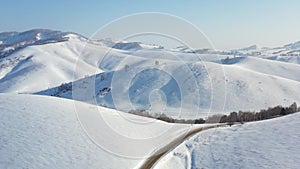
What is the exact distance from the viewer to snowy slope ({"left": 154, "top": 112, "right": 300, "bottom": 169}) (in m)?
30.0

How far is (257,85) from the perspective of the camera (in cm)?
10556

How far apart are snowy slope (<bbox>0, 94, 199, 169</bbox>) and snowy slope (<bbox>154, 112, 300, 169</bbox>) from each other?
3473mm

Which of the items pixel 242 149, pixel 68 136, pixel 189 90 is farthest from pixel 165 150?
pixel 189 90

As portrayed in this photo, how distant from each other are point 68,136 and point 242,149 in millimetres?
20389

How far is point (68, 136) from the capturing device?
3189 centimetres

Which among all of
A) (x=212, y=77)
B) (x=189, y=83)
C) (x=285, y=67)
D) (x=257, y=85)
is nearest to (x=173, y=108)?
(x=189, y=83)

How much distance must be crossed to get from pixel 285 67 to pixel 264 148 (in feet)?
501

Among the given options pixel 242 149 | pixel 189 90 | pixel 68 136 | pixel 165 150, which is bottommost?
pixel 242 149

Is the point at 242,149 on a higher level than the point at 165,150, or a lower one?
lower

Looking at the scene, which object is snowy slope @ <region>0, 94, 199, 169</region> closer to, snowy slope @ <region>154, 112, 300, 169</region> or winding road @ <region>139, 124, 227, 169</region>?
winding road @ <region>139, 124, 227, 169</region>

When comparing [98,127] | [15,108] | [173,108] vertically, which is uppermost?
[15,108]

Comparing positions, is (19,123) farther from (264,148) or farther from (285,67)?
(285,67)

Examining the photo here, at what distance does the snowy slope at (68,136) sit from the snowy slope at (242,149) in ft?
11.4

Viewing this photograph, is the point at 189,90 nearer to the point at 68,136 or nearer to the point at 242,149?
the point at 242,149
